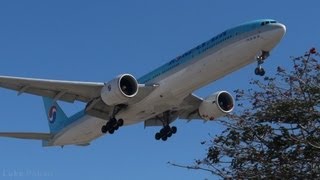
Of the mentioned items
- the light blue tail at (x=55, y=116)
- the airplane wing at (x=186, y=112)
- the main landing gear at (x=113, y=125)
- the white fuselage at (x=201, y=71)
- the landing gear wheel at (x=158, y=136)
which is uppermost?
the light blue tail at (x=55, y=116)

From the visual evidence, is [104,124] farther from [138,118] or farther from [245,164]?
[245,164]

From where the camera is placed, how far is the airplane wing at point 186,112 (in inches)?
1404

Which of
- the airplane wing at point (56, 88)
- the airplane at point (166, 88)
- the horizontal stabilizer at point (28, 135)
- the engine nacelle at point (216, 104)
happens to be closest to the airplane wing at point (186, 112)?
the airplane at point (166, 88)

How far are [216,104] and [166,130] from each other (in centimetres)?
403

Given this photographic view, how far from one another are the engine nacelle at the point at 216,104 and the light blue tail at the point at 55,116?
11582 millimetres

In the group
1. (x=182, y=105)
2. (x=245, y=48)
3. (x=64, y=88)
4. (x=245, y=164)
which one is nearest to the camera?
(x=245, y=164)

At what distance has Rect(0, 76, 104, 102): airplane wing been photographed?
3092cm

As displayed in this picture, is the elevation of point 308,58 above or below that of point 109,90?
below

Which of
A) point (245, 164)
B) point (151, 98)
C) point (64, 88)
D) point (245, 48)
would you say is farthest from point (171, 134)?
point (245, 164)

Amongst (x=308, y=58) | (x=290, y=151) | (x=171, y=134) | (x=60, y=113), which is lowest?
(x=290, y=151)

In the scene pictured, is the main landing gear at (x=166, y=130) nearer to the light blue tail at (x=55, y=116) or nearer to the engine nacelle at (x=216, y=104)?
the engine nacelle at (x=216, y=104)

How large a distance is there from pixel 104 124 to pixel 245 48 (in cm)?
1171

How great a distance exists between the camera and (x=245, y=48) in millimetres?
28031

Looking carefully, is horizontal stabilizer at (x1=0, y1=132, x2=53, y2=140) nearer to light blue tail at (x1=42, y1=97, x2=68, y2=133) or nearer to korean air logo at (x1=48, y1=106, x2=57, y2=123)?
light blue tail at (x1=42, y1=97, x2=68, y2=133)
